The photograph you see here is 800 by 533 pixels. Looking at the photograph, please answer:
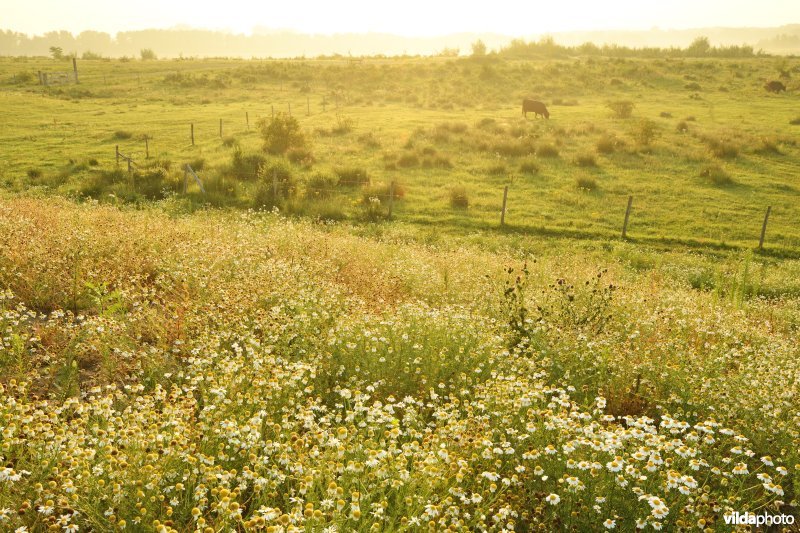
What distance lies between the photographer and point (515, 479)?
4375mm

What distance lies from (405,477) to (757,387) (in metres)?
4.49

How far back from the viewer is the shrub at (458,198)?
21969 millimetres

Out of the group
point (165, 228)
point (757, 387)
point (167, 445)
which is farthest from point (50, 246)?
point (757, 387)

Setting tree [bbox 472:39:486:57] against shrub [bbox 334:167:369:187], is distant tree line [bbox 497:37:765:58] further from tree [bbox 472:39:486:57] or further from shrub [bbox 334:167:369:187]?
shrub [bbox 334:167:369:187]

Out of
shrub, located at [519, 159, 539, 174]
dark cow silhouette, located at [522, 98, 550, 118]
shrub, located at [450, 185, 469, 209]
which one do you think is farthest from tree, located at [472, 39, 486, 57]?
shrub, located at [450, 185, 469, 209]

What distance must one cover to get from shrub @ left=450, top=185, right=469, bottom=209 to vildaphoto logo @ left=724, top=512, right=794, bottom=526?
17.5 meters

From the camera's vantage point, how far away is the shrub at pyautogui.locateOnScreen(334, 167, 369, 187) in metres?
23.8

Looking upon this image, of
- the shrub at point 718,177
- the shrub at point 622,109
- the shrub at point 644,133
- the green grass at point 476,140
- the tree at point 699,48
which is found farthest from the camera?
the tree at point 699,48

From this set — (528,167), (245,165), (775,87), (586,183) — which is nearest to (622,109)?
(528,167)

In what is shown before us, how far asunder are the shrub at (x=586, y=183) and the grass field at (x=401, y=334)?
0.32ft

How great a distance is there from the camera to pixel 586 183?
24172 mm

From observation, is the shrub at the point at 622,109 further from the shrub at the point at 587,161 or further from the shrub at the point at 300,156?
the shrub at the point at 300,156

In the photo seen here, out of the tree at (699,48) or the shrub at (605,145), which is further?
the tree at (699,48)

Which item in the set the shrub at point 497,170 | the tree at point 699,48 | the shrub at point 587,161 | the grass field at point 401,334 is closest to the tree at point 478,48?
the tree at point 699,48
